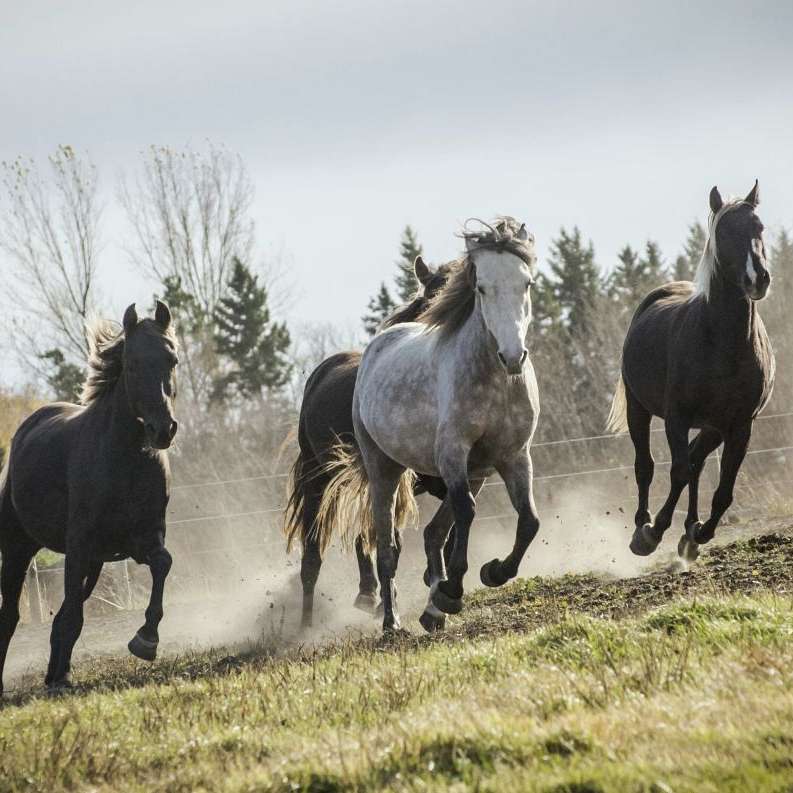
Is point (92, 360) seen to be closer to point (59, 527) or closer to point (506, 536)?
point (59, 527)

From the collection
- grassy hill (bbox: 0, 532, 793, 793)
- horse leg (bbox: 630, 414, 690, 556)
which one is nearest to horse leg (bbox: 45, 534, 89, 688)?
grassy hill (bbox: 0, 532, 793, 793)

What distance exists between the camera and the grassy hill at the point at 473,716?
12.8 ft

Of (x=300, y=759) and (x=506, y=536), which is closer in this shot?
(x=300, y=759)

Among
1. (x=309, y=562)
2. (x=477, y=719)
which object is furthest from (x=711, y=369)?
(x=477, y=719)

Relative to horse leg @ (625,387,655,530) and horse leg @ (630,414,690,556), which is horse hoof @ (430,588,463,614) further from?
horse leg @ (625,387,655,530)

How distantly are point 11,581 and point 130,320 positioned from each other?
2.70m

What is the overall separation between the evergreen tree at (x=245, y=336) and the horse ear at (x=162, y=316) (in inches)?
1447

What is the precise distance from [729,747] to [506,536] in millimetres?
15011

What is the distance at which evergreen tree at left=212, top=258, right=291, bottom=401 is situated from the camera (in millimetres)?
45312

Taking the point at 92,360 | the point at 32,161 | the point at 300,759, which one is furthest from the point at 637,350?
the point at 32,161

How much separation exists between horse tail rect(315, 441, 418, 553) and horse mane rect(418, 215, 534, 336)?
1.76m

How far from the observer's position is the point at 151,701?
20.6ft

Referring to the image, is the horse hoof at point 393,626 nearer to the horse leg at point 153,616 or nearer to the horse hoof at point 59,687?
Result: the horse leg at point 153,616

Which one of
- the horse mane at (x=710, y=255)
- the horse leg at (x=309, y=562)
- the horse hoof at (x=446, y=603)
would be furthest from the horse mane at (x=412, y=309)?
the horse hoof at (x=446, y=603)
